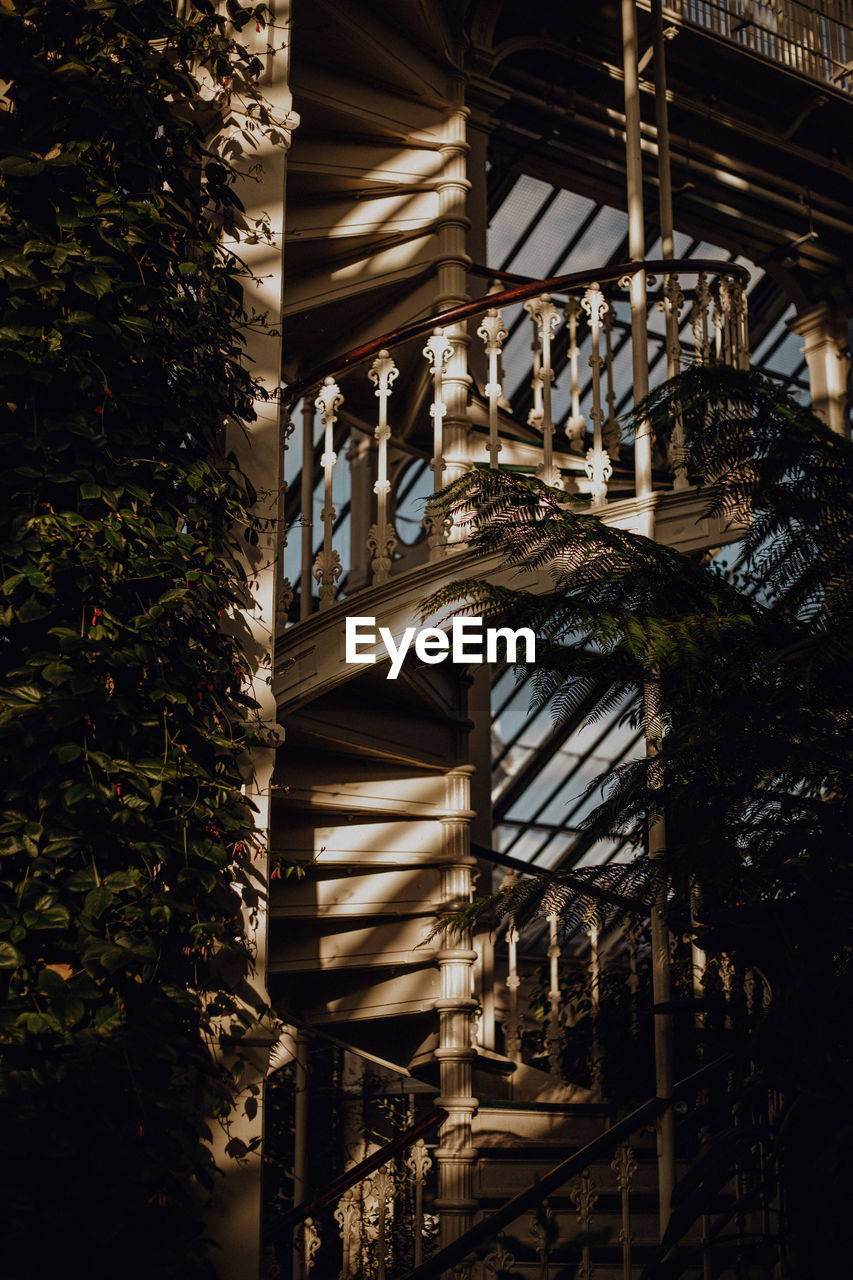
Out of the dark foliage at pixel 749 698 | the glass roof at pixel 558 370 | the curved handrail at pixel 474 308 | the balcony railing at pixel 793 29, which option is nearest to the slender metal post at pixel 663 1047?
the dark foliage at pixel 749 698

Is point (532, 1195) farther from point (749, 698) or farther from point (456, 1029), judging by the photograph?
point (456, 1029)

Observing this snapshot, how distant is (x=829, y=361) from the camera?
7.87 m

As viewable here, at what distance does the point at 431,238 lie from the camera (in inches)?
209

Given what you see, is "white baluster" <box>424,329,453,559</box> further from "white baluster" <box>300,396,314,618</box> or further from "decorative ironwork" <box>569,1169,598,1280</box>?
"decorative ironwork" <box>569,1169,598,1280</box>

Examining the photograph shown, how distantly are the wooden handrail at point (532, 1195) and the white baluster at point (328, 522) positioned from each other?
165 centimetres

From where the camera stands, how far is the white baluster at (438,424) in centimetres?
421


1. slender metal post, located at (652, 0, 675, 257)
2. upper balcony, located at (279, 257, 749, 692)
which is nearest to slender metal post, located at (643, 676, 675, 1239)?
upper balcony, located at (279, 257, 749, 692)

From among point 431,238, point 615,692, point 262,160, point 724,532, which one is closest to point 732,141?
point 431,238

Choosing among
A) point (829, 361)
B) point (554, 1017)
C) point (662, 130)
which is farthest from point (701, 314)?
point (829, 361)

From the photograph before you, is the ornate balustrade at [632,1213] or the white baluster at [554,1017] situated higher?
the white baluster at [554,1017]

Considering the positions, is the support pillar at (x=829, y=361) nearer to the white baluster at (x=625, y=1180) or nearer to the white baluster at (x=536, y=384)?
the white baluster at (x=536, y=384)

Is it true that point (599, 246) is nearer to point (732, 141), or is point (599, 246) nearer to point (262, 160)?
point (732, 141)

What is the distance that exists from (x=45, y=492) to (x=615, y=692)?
1285mm

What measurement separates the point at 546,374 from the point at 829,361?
3.96m
